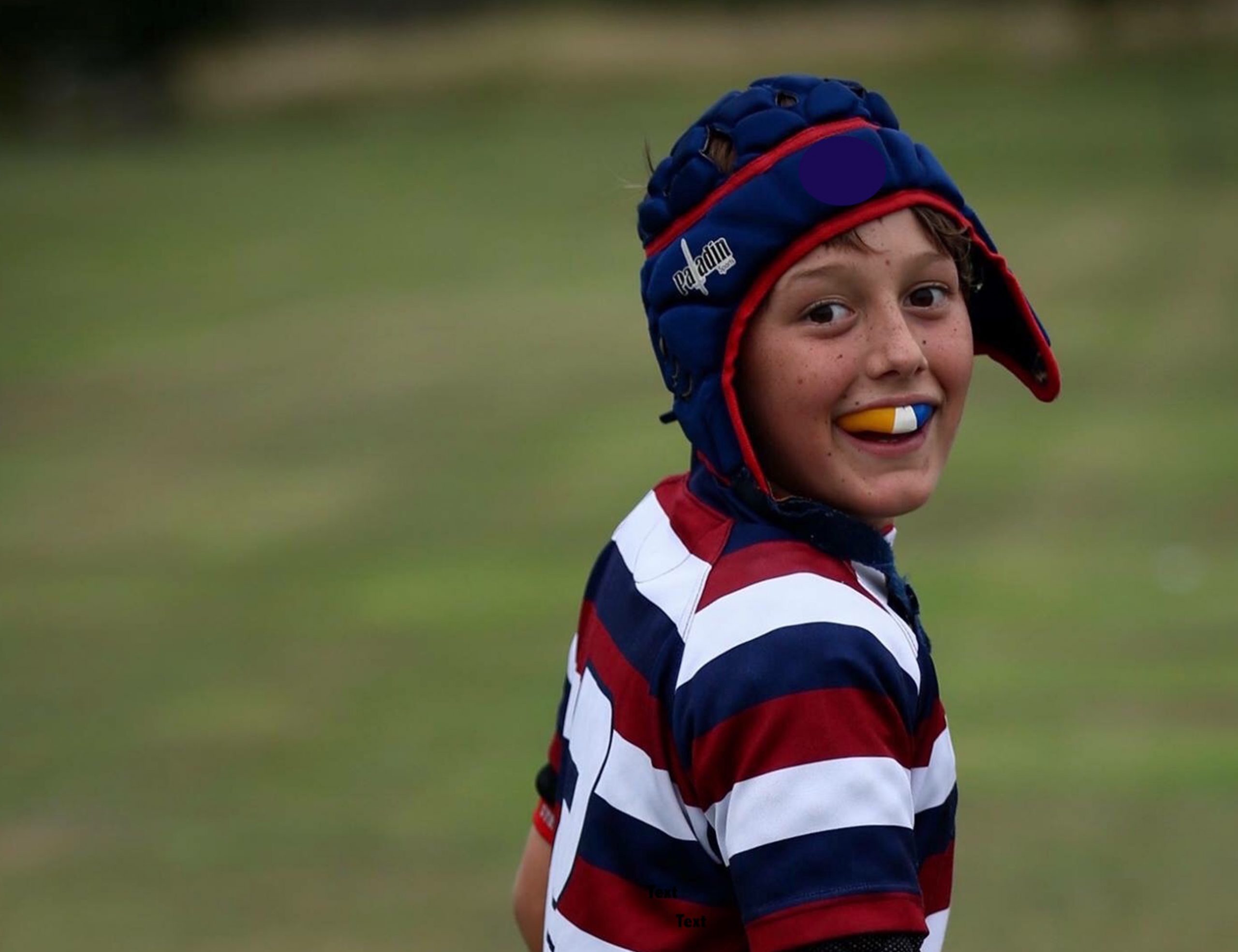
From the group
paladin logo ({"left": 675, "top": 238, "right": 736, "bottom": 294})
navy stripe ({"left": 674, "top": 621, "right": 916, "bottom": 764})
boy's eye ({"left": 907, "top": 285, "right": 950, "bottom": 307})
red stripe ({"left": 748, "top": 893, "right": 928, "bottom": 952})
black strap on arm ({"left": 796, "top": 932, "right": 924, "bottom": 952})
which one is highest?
paladin logo ({"left": 675, "top": 238, "right": 736, "bottom": 294})

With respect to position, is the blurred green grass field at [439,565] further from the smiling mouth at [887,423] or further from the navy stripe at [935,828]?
the navy stripe at [935,828]

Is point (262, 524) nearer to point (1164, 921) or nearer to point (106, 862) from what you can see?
point (106, 862)

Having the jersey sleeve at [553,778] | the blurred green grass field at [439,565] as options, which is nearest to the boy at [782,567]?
the jersey sleeve at [553,778]

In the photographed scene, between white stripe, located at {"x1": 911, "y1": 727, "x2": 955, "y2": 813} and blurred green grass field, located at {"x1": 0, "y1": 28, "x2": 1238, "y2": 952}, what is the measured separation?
755 mm

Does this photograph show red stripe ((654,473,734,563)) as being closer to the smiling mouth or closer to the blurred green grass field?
the smiling mouth

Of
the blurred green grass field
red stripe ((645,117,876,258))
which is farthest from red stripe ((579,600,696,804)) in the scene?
the blurred green grass field

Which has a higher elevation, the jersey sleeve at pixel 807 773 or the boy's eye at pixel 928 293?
the boy's eye at pixel 928 293

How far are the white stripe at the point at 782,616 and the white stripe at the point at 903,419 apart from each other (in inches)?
7.5

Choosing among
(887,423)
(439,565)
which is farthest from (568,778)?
(439,565)

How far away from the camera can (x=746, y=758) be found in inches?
63.6

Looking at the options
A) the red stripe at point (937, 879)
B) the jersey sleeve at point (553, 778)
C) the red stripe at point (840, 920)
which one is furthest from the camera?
the jersey sleeve at point (553, 778)

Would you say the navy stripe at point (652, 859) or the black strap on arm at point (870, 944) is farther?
the navy stripe at point (652, 859)

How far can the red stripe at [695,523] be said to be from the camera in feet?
5.88

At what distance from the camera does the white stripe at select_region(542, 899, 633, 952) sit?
1.78 meters
